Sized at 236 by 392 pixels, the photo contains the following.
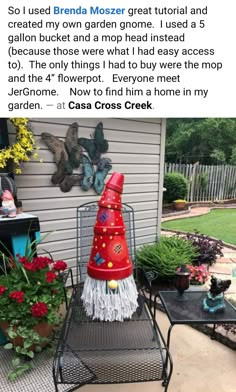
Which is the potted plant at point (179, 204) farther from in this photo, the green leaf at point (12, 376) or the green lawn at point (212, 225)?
the green leaf at point (12, 376)

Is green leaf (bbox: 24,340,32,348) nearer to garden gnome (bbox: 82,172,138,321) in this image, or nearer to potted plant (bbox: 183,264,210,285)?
garden gnome (bbox: 82,172,138,321)

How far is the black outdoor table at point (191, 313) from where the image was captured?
1755 millimetres

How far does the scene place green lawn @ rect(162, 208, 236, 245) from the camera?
5.79 m

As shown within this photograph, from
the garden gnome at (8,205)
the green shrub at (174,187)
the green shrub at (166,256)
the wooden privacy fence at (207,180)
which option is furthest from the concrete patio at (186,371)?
the wooden privacy fence at (207,180)

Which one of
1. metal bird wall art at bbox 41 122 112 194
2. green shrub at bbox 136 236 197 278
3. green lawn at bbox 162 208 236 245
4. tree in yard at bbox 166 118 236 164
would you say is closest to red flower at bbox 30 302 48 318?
metal bird wall art at bbox 41 122 112 194

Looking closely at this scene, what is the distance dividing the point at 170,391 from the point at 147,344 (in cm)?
28

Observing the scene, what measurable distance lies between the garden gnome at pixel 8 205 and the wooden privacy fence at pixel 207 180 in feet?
26.7

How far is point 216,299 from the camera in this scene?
6.15ft

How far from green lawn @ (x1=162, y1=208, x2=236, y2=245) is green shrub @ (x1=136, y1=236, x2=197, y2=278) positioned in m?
2.02

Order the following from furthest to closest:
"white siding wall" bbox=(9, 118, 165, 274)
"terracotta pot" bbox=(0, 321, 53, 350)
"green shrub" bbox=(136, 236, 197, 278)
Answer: "green shrub" bbox=(136, 236, 197, 278), "white siding wall" bbox=(9, 118, 165, 274), "terracotta pot" bbox=(0, 321, 53, 350)

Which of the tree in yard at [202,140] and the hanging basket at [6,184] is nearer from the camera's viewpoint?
the hanging basket at [6,184]
